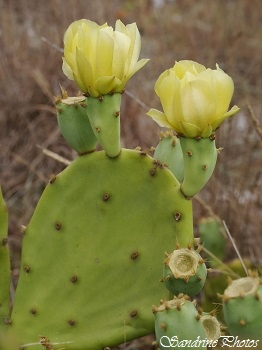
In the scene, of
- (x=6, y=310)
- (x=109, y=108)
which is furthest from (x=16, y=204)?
(x=109, y=108)

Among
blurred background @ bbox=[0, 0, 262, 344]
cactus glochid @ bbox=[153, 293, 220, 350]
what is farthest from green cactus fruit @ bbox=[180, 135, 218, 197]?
blurred background @ bbox=[0, 0, 262, 344]

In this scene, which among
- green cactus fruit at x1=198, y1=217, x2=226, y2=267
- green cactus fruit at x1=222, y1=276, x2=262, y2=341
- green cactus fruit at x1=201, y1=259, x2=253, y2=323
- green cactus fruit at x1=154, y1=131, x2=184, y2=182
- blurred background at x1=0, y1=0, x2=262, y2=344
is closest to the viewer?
green cactus fruit at x1=222, y1=276, x2=262, y2=341

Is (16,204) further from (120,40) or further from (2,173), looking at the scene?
(120,40)

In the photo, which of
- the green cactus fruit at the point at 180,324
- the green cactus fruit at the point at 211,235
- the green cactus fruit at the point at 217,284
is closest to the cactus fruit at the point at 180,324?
the green cactus fruit at the point at 180,324

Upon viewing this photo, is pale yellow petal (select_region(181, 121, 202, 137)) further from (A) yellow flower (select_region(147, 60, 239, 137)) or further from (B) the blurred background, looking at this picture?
(B) the blurred background

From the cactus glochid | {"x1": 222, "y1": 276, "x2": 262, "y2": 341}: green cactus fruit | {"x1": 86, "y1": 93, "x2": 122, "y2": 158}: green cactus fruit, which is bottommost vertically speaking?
the cactus glochid

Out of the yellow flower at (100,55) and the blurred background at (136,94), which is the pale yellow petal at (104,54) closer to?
the yellow flower at (100,55)
